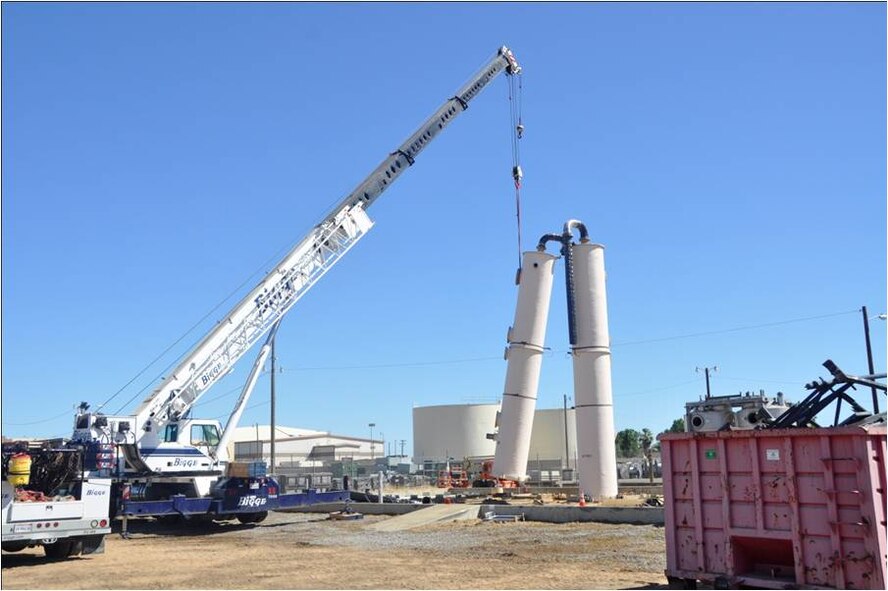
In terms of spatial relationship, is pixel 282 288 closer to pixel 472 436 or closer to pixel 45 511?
pixel 45 511

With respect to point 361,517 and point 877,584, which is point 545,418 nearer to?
point 361,517

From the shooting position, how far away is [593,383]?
30672 millimetres

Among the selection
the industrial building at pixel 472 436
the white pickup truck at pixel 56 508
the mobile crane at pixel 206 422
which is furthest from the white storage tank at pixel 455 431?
the white pickup truck at pixel 56 508

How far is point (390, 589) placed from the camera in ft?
44.8

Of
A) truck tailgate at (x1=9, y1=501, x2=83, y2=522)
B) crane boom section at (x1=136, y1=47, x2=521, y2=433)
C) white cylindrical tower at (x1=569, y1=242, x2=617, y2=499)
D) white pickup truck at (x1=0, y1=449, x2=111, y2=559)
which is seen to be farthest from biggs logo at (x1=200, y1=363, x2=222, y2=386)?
white cylindrical tower at (x1=569, y1=242, x2=617, y2=499)

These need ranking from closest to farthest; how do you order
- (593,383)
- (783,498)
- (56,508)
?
(783,498), (56,508), (593,383)

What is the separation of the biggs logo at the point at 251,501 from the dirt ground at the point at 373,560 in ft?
3.79

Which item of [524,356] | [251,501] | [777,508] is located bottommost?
[251,501]

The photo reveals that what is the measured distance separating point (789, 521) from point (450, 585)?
5.37 meters

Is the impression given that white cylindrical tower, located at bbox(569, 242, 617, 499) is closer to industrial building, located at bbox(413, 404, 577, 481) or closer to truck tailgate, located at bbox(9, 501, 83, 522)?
truck tailgate, located at bbox(9, 501, 83, 522)

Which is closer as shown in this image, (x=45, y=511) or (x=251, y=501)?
(x=45, y=511)

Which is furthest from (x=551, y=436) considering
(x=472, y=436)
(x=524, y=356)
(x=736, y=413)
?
(x=736, y=413)

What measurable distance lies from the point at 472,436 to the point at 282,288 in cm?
3468

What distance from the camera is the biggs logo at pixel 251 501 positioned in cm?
2533
